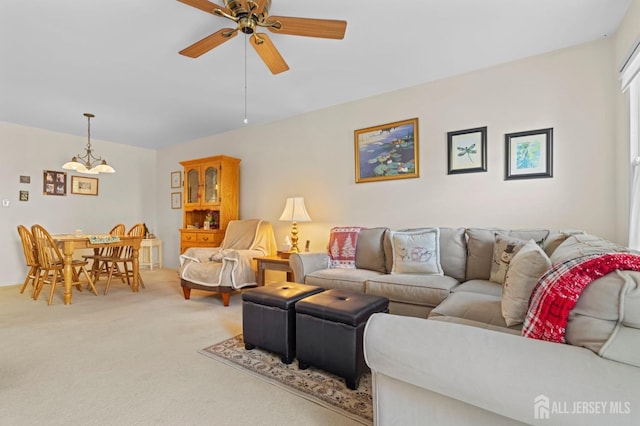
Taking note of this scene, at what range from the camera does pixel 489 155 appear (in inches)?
116

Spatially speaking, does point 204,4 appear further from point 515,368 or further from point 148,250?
point 148,250

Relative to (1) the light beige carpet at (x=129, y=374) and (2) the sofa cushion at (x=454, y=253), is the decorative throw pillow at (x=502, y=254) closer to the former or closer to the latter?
(2) the sofa cushion at (x=454, y=253)

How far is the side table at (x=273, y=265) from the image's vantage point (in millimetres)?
3410

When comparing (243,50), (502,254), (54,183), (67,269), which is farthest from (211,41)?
(54,183)

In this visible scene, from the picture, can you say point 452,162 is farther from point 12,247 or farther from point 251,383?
point 12,247

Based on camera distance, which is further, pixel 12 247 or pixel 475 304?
pixel 12 247

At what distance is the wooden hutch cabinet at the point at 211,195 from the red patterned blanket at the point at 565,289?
4.22m

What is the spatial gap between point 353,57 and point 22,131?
16.9ft

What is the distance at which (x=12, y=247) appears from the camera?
→ 15.1 feet

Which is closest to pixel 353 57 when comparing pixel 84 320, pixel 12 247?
pixel 84 320

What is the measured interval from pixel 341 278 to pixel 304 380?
1044 mm

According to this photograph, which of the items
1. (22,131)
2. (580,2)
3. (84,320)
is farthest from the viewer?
(22,131)

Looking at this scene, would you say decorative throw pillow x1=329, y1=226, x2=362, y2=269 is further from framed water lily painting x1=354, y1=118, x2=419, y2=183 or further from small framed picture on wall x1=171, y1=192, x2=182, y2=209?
small framed picture on wall x1=171, y1=192, x2=182, y2=209
